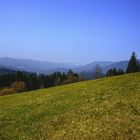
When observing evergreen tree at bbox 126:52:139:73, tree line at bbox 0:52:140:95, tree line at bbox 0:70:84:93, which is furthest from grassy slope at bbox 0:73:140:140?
tree line at bbox 0:70:84:93

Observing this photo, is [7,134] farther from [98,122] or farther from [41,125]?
[98,122]

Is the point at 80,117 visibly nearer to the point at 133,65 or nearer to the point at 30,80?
the point at 133,65

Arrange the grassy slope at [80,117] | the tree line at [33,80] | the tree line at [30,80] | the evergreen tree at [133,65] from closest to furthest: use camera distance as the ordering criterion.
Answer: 1. the grassy slope at [80,117]
2. the evergreen tree at [133,65]
3. the tree line at [33,80]
4. the tree line at [30,80]

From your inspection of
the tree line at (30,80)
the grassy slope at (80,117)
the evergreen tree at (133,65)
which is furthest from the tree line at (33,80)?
the grassy slope at (80,117)

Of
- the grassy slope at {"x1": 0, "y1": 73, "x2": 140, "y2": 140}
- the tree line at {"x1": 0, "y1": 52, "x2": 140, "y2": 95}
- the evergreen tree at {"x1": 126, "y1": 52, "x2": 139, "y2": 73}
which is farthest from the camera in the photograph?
the tree line at {"x1": 0, "y1": 52, "x2": 140, "y2": 95}

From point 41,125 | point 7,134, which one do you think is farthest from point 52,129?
point 7,134

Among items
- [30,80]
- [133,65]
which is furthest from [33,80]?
[133,65]

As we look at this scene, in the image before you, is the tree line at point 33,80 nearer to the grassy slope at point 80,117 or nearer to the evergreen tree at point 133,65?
the evergreen tree at point 133,65

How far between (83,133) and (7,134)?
235 inches

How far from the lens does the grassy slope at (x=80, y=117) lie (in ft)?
56.5

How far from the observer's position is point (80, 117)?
20.5 m

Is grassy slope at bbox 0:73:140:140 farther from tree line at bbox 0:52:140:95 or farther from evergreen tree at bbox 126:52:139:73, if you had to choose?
tree line at bbox 0:52:140:95

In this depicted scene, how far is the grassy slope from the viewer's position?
56.5 ft

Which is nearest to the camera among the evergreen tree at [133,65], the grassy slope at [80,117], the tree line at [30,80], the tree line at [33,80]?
the grassy slope at [80,117]
